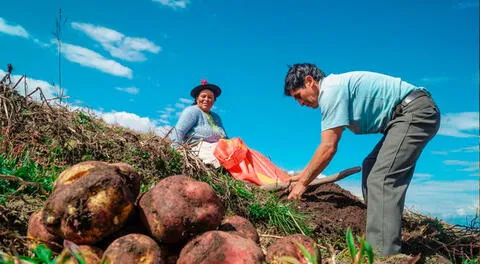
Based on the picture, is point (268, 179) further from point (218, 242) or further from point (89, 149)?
point (218, 242)

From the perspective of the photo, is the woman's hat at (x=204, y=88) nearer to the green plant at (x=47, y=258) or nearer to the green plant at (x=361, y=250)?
the green plant at (x=47, y=258)

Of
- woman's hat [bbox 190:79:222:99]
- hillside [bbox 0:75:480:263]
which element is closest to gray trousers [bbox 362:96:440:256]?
hillside [bbox 0:75:480:263]

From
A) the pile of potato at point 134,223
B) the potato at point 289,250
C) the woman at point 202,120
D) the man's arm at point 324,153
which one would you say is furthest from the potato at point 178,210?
the woman at point 202,120

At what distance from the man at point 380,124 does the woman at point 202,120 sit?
187cm

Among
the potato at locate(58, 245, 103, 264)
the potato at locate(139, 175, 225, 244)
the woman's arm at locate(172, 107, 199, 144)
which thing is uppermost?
the woman's arm at locate(172, 107, 199, 144)

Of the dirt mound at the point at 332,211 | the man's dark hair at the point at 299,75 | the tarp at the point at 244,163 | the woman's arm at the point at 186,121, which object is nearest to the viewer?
the dirt mound at the point at 332,211

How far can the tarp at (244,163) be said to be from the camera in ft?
17.5

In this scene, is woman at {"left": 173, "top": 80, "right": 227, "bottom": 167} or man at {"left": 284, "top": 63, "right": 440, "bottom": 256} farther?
woman at {"left": 173, "top": 80, "right": 227, "bottom": 167}

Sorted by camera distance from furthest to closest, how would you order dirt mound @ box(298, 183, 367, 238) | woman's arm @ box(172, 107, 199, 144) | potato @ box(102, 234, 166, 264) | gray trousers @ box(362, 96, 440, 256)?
woman's arm @ box(172, 107, 199, 144) → dirt mound @ box(298, 183, 367, 238) → gray trousers @ box(362, 96, 440, 256) → potato @ box(102, 234, 166, 264)

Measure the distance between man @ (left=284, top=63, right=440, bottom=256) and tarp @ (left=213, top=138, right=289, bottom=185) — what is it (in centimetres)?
118

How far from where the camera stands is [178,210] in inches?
91.4

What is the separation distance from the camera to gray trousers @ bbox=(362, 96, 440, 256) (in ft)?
12.3

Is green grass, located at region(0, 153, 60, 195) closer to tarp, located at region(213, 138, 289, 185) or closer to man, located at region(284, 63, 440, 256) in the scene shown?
tarp, located at region(213, 138, 289, 185)

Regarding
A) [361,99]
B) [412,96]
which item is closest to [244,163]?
[361,99]
